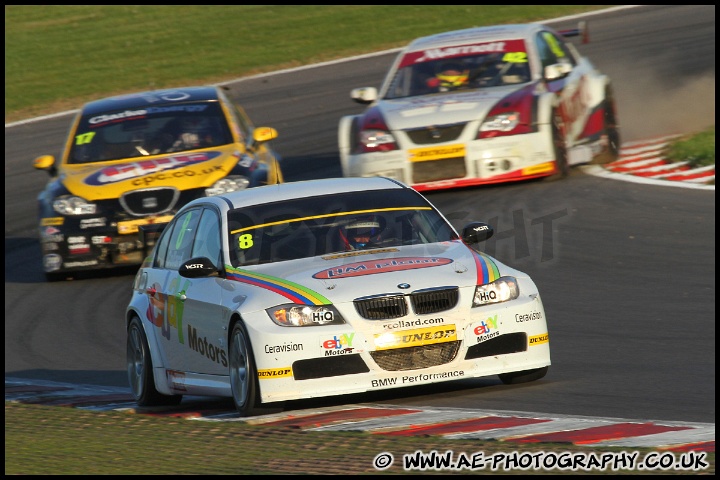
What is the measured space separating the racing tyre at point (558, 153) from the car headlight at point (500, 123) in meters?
0.44

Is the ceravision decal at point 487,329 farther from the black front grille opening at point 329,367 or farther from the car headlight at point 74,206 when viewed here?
the car headlight at point 74,206

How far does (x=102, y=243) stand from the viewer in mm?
13289

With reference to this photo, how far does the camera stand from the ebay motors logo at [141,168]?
13.5 m

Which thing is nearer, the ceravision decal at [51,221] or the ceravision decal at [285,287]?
the ceravision decal at [285,287]

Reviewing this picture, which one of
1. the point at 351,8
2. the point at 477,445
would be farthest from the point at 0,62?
the point at 477,445

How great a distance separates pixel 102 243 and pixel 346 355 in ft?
20.0

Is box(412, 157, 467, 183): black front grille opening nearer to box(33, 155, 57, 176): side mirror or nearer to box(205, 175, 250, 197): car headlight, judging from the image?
box(205, 175, 250, 197): car headlight

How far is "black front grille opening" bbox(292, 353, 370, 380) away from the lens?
25.1 ft

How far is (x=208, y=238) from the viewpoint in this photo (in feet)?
29.1

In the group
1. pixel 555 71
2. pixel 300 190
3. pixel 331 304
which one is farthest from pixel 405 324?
pixel 555 71

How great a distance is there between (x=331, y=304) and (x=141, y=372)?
202 cm

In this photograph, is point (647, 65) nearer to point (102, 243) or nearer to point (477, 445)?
point (102, 243)

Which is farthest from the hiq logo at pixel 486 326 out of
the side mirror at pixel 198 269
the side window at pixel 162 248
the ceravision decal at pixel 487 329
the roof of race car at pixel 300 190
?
the side window at pixel 162 248

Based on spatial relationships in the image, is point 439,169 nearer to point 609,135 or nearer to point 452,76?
point 452,76
